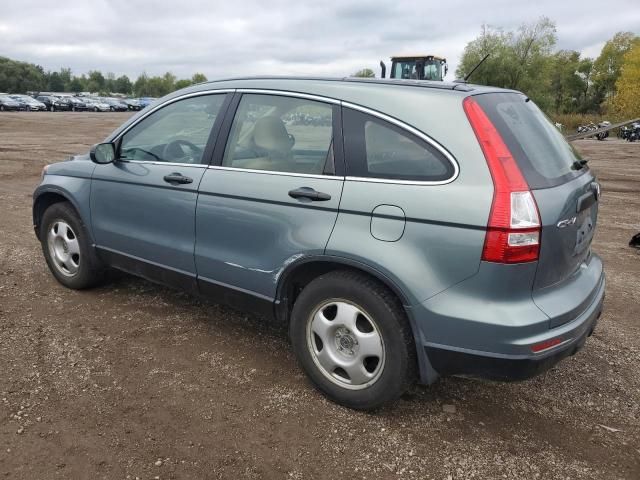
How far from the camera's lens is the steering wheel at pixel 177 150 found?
11.7 ft

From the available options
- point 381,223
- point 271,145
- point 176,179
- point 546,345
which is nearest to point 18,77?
point 176,179

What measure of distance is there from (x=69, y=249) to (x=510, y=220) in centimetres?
358

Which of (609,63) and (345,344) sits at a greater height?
(609,63)

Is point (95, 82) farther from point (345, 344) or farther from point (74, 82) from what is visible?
point (345, 344)

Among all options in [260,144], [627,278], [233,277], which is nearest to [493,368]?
[233,277]

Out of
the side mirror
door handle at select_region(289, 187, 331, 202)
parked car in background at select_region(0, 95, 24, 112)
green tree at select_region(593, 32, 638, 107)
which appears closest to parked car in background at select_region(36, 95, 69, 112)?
parked car in background at select_region(0, 95, 24, 112)

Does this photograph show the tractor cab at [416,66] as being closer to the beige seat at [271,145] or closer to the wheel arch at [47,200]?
the wheel arch at [47,200]

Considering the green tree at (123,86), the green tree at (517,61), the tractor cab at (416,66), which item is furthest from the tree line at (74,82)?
the tractor cab at (416,66)

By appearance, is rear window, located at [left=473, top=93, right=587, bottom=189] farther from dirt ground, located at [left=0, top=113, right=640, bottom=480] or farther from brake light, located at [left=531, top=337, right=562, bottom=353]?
dirt ground, located at [left=0, top=113, right=640, bottom=480]

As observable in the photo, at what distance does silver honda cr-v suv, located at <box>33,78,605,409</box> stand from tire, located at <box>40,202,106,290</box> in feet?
2.83

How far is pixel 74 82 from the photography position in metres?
130

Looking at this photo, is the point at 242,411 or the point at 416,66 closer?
the point at 242,411

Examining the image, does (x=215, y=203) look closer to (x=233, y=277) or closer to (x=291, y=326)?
(x=233, y=277)

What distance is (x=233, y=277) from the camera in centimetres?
332
